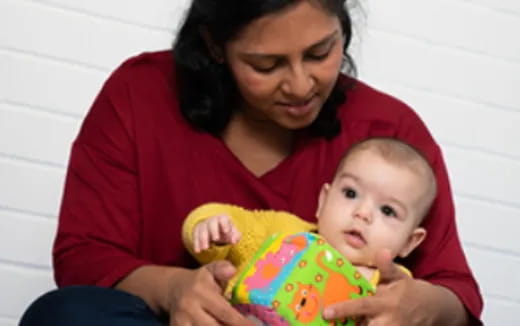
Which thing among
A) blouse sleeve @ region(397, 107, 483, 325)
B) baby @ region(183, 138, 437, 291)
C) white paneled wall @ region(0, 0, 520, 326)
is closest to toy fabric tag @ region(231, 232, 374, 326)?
baby @ region(183, 138, 437, 291)

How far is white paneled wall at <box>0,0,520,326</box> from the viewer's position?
8.80 ft

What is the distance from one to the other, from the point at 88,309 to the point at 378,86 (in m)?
1.52

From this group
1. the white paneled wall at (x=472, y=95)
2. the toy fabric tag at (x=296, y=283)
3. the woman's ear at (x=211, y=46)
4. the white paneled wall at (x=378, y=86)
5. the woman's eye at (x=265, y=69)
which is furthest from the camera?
the white paneled wall at (x=472, y=95)

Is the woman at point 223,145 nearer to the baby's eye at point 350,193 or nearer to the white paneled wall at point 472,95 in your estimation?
the baby's eye at point 350,193

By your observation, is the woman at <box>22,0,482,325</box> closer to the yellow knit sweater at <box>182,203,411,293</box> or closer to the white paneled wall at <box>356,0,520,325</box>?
the yellow knit sweater at <box>182,203,411,293</box>

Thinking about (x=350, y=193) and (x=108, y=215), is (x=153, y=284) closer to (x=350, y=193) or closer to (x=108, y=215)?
(x=108, y=215)

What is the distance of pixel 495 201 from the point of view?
9.86 feet

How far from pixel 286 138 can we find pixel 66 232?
0.51 metres

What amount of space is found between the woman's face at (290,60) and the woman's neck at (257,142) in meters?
0.13

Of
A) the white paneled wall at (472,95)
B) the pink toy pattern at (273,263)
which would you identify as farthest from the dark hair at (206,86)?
the white paneled wall at (472,95)

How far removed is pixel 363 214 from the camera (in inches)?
68.6

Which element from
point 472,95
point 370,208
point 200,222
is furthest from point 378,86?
point 200,222

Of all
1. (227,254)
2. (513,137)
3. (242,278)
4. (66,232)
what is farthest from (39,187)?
(513,137)

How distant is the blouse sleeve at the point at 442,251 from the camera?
189 centimetres
